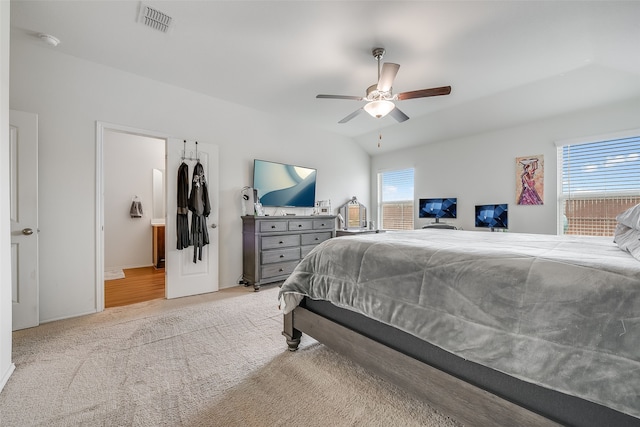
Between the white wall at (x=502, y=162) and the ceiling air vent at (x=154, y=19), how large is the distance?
4477 mm

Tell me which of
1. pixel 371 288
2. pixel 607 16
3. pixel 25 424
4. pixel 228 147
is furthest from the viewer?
pixel 228 147

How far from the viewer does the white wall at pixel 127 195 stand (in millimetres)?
4875

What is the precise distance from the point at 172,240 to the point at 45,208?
3.94 ft

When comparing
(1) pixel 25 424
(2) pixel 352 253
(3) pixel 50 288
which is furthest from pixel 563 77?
(3) pixel 50 288

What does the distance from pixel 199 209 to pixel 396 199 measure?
4007 mm

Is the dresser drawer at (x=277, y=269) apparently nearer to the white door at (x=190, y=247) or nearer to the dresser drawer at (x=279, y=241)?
the dresser drawer at (x=279, y=241)

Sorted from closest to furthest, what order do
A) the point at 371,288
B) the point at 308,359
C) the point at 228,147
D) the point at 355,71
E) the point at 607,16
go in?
the point at 371,288
the point at 308,359
the point at 607,16
the point at 355,71
the point at 228,147

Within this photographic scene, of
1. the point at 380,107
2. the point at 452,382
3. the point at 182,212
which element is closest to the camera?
the point at 452,382

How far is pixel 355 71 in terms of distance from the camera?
120 inches

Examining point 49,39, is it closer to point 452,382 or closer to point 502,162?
point 452,382

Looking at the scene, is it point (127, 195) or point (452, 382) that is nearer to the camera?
point (452, 382)

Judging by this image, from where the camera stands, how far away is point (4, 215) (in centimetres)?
165

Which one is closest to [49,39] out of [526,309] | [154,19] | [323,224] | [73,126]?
[73,126]

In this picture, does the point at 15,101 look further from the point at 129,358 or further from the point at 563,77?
the point at 563,77
